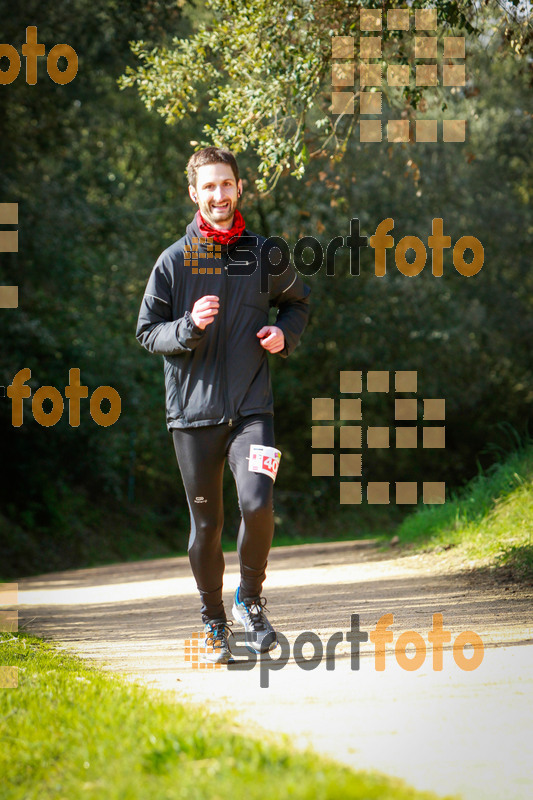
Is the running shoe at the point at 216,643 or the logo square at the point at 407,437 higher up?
the running shoe at the point at 216,643

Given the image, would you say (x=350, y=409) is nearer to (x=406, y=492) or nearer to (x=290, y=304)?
(x=406, y=492)

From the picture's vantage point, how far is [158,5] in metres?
11.4

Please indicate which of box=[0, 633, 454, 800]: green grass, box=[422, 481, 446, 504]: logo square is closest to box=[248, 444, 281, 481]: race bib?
box=[0, 633, 454, 800]: green grass

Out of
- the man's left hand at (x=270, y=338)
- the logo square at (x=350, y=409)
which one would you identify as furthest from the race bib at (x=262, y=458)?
the logo square at (x=350, y=409)

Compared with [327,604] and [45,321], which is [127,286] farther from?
[327,604]

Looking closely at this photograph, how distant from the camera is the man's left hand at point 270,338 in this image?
4.65 metres

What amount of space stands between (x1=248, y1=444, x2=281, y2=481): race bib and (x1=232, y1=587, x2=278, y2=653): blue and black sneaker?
749 mm

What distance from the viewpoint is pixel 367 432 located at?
1031 inches

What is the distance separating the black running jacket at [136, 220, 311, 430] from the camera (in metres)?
4.64

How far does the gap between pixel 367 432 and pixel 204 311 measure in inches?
868

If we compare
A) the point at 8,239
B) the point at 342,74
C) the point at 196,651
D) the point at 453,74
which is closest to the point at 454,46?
the point at 453,74

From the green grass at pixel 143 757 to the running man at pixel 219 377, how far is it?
3.40 feet

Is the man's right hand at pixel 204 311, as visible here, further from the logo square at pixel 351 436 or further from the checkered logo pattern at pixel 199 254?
the logo square at pixel 351 436

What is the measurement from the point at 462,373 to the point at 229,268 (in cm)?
2114
